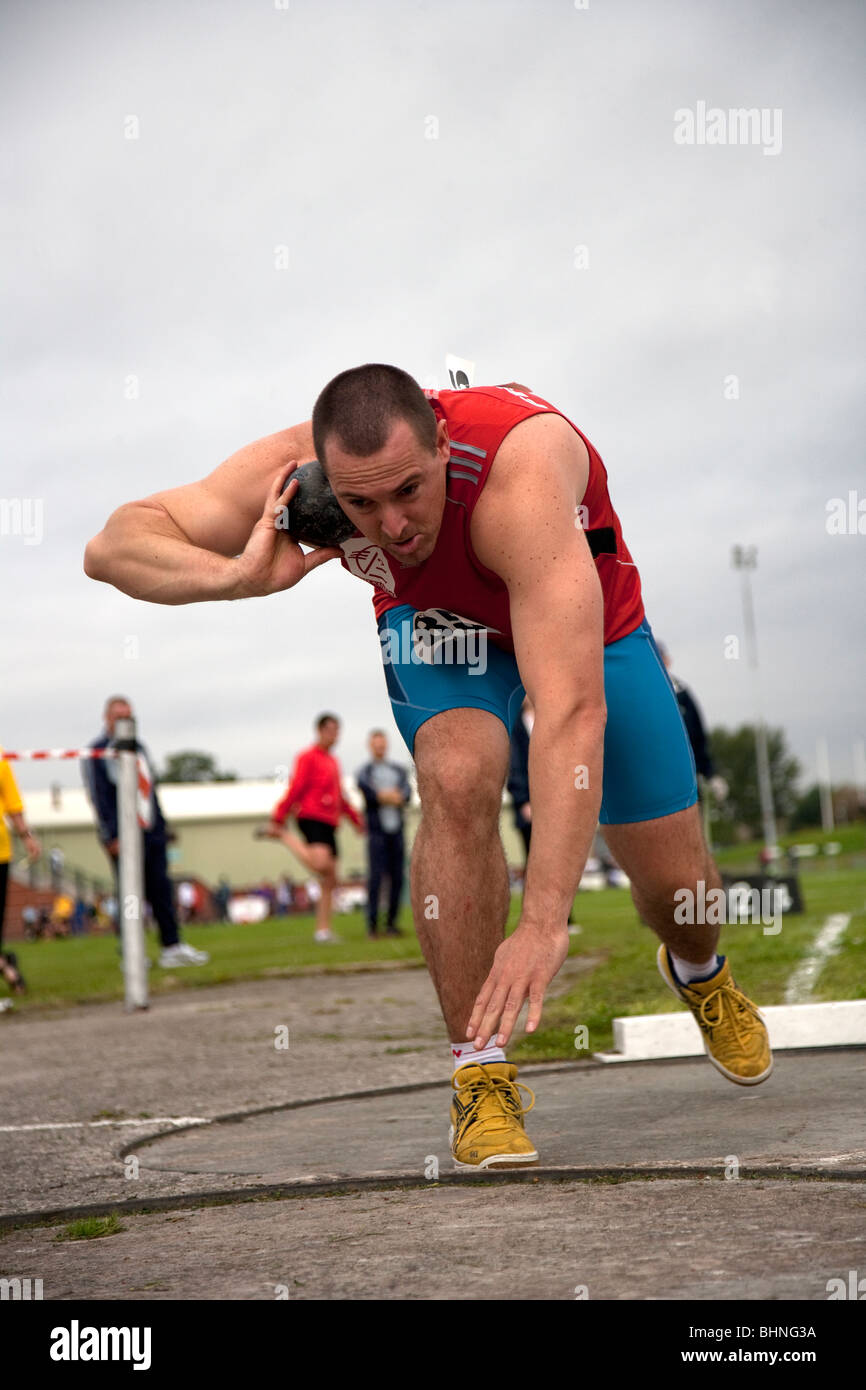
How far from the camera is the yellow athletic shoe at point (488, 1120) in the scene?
3.08m

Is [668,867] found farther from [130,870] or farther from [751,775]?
[751,775]

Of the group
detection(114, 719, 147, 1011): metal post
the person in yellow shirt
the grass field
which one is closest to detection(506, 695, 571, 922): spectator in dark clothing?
the grass field

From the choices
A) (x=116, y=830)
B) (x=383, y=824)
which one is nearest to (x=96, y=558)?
(x=116, y=830)

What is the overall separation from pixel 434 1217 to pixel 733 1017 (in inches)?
67.4

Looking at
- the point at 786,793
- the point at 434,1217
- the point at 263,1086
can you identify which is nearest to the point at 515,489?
the point at 434,1217

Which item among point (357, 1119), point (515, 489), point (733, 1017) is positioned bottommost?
point (357, 1119)

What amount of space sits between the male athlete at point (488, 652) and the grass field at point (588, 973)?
1.57 m

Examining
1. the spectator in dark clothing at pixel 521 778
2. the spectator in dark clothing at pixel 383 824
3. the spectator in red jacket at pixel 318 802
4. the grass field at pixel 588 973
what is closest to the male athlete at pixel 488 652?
the grass field at pixel 588 973

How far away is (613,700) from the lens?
3795 mm

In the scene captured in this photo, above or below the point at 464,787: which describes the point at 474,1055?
below

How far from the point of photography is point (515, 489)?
10.3 feet

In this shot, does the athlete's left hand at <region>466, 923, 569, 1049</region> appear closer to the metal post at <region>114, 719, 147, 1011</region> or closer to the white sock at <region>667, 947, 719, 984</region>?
the white sock at <region>667, 947, 719, 984</region>

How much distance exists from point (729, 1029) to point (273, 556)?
6.35 ft
